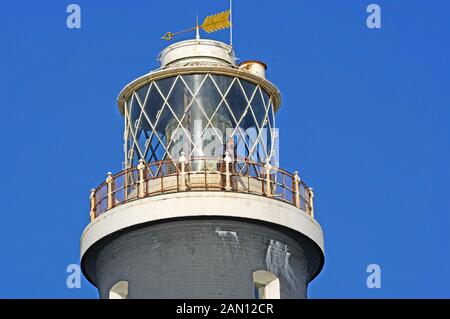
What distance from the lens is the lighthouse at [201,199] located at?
47.1m

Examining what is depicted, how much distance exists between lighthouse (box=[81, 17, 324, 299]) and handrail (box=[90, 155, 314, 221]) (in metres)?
0.02

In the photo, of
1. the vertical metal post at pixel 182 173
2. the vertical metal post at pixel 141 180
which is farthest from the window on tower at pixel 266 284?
the vertical metal post at pixel 141 180

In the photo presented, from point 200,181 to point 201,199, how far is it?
819 mm

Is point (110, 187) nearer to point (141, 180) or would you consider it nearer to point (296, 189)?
point (141, 180)

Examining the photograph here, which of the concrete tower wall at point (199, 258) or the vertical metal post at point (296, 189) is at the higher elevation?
the vertical metal post at point (296, 189)

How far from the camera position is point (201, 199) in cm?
4728

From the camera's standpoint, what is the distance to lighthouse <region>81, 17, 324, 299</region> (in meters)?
47.1

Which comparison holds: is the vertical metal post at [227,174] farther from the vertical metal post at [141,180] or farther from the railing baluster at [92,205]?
the railing baluster at [92,205]

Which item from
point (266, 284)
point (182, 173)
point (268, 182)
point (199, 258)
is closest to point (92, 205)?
point (182, 173)

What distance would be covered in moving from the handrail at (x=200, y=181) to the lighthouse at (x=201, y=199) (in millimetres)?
23
